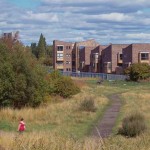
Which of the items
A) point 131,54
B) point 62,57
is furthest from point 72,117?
point 62,57

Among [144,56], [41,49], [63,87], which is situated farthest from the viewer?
[41,49]

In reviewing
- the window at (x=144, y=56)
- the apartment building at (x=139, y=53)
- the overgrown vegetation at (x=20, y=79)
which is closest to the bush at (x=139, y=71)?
the apartment building at (x=139, y=53)

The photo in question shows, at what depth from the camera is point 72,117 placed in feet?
104

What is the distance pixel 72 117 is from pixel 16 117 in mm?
3644

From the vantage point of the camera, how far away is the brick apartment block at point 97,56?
4279 inches

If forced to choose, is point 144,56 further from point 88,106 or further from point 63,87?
point 88,106

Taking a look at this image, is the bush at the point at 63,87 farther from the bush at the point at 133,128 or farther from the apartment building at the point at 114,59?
the apartment building at the point at 114,59

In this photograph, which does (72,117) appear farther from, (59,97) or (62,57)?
(62,57)

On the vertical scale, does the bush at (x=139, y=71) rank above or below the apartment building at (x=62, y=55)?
below

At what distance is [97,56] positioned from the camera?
12700 cm

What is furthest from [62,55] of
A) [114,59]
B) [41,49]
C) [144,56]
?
[144,56]

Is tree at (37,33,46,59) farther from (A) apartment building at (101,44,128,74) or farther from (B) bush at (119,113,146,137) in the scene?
(B) bush at (119,113,146,137)

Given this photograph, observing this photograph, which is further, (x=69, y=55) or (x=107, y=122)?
(x=69, y=55)

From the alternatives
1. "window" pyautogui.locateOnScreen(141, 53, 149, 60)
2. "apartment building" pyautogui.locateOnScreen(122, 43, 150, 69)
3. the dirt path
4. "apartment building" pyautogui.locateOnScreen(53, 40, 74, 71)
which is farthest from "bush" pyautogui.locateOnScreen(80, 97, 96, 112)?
"apartment building" pyautogui.locateOnScreen(53, 40, 74, 71)
